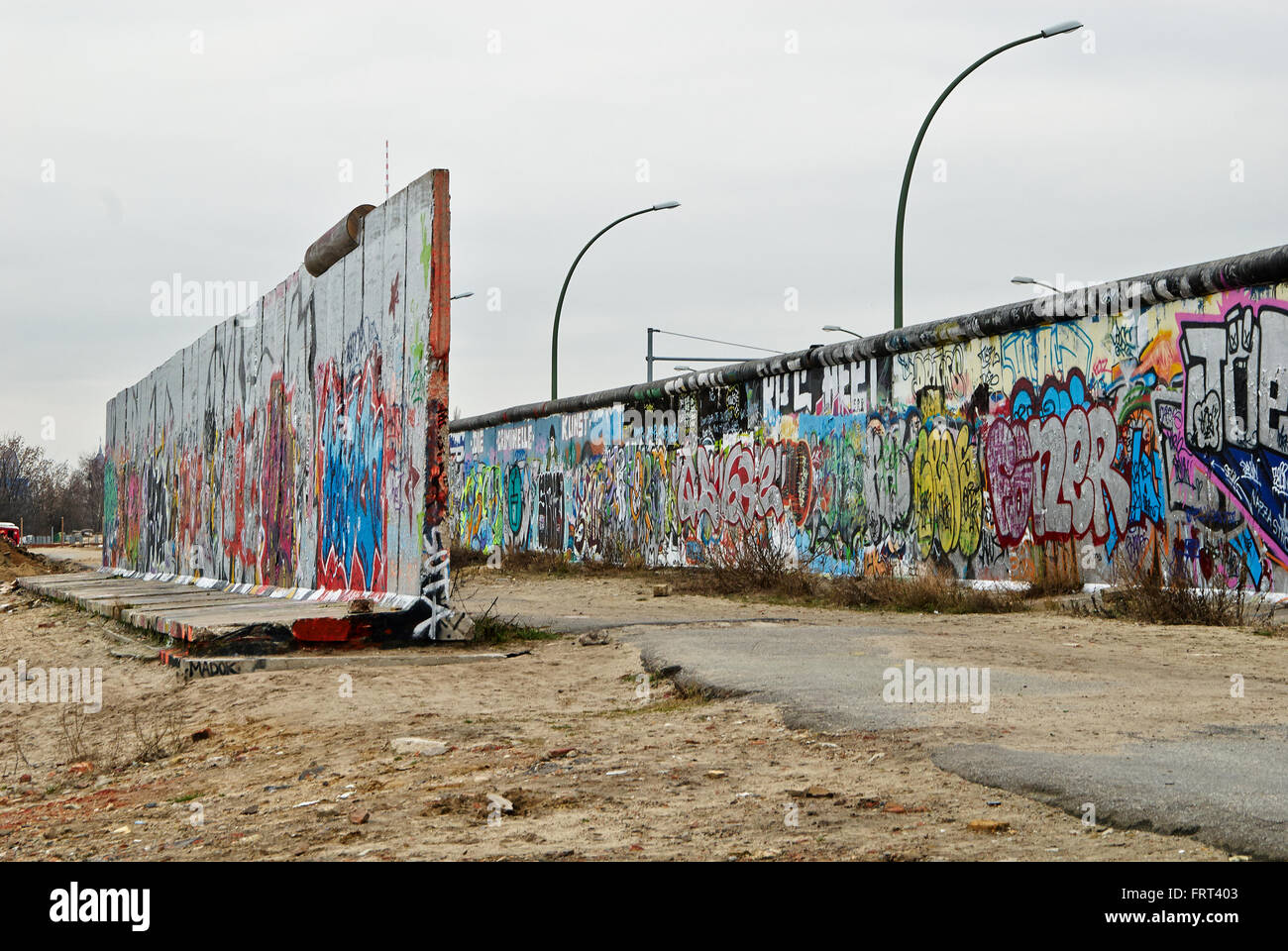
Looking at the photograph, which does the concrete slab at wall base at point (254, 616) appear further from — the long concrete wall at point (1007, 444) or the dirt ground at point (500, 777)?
the long concrete wall at point (1007, 444)

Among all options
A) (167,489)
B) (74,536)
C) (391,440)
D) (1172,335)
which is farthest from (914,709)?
(74,536)

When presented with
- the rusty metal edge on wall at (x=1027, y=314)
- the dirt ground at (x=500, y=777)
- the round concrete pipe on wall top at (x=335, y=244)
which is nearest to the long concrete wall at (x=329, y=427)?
the round concrete pipe on wall top at (x=335, y=244)

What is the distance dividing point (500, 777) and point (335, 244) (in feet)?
25.6

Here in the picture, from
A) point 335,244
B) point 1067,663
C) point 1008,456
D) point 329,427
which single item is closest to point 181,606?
point 329,427

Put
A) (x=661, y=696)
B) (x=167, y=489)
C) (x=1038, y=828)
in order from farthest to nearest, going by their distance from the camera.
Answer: (x=167, y=489) < (x=661, y=696) < (x=1038, y=828)

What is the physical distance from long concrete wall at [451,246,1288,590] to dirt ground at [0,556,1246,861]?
3.26 m

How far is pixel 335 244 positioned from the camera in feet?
38.3

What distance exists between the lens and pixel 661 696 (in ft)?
22.2

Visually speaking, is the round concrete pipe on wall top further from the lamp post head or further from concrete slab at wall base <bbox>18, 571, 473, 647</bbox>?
the lamp post head

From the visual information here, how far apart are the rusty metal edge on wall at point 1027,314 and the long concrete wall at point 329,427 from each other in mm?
6561

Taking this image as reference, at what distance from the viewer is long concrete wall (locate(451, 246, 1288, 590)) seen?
11.3m

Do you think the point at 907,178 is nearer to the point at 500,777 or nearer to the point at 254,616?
the point at 254,616

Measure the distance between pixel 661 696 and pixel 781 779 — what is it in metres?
2.28

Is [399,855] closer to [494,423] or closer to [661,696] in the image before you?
[661,696]
